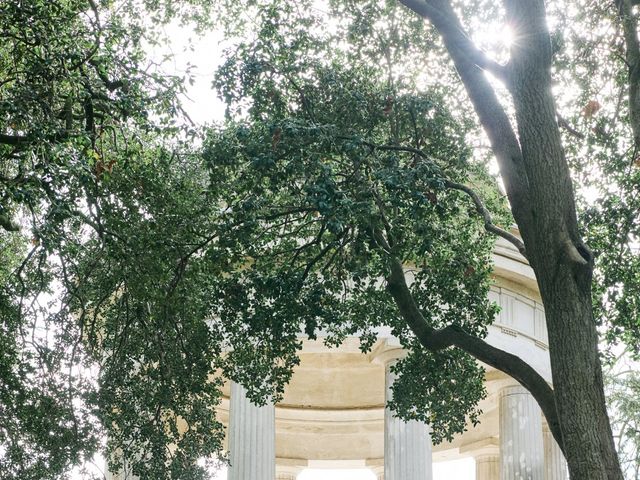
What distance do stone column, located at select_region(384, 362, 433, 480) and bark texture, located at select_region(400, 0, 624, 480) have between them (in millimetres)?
23047

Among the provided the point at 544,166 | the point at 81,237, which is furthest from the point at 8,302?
the point at 544,166

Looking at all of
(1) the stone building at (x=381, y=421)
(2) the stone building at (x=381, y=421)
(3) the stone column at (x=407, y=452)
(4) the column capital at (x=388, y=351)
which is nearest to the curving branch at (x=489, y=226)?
(3) the stone column at (x=407, y=452)

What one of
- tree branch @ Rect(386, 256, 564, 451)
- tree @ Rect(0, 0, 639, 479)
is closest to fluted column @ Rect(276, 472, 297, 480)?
tree @ Rect(0, 0, 639, 479)

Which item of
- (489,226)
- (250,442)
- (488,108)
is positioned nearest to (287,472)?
(250,442)

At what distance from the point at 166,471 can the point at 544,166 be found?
1709 centimetres

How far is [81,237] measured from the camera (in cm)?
3447

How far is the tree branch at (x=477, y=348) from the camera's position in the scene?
25188 millimetres

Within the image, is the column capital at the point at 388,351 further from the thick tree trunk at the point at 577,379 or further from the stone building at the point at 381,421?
the thick tree trunk at the point at 577,379

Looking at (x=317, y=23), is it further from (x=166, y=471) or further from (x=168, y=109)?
(x=166, y=471)

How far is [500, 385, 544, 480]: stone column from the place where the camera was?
5238 cm

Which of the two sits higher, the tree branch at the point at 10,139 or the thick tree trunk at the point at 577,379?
the tree branch at the point at 10,139

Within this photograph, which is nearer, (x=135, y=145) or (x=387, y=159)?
(x=387, y=159)

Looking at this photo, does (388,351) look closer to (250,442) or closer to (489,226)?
(250,442)

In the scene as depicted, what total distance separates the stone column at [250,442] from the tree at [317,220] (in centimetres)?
1282
